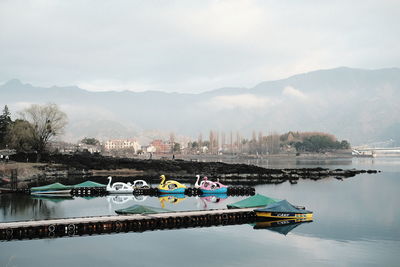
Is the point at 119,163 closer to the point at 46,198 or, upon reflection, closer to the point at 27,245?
the point at 46,198

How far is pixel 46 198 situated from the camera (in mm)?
60375

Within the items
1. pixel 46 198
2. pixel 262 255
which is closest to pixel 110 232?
pixel 262 255

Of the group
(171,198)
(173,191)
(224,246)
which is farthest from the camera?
(173,191)

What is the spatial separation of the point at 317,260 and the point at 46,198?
40358 mm

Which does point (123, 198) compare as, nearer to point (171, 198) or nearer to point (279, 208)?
point (171, 198)

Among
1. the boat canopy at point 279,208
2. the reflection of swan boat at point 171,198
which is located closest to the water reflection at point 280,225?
the boat canopy at point 279,208

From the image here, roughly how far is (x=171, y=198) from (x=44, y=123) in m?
60.8

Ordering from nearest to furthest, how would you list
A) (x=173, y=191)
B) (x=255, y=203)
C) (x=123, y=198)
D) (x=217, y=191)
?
(x=255, y=203)
(x=123, y=198)
(x=173, y=191)
(x=217, y=191)

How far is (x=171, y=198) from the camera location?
6372cm

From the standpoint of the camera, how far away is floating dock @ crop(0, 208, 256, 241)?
35375mm

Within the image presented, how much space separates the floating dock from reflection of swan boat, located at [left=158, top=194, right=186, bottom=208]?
16244 millimetres

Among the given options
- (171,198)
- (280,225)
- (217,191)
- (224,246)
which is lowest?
(224,246)

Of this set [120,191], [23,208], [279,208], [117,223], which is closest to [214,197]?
[120,191]

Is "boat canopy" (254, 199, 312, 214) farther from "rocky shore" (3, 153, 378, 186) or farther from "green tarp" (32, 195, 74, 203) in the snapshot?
"rocky shore" (3, 153, 378, 186)
